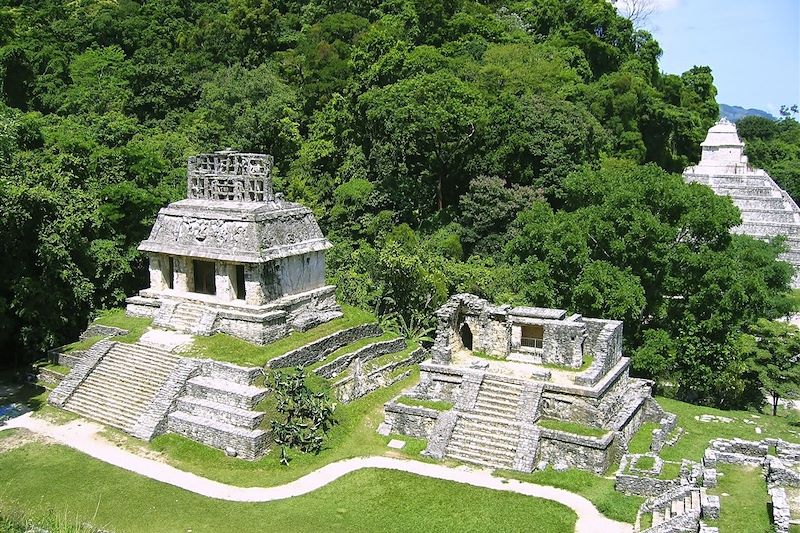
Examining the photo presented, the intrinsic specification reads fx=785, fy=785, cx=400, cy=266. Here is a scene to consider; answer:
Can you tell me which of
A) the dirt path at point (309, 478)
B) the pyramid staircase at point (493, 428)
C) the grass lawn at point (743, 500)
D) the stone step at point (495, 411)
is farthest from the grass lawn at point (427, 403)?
the grass lawn at point (743, 500)

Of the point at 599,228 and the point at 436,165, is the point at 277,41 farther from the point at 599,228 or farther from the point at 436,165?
the point at 599,228

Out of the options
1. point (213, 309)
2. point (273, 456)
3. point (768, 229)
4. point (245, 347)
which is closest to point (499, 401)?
point (273, 456)

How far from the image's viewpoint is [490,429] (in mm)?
18047

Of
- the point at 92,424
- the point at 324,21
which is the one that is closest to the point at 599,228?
the point at 92,424

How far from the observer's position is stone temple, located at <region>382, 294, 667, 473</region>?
17.5 meters

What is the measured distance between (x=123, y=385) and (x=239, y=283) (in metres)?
4.09

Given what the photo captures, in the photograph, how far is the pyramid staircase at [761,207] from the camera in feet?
139

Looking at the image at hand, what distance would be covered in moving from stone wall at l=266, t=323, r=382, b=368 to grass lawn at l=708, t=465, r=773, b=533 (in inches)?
397

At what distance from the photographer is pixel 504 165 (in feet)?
106

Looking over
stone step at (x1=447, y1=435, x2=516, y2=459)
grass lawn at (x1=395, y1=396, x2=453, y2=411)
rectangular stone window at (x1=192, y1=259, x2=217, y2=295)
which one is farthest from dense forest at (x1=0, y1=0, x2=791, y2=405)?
stone step at (x1=447, y1=435, x2=516, y2=459)

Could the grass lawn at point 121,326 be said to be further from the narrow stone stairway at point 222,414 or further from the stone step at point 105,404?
the narrow stone stairway at point 222,414

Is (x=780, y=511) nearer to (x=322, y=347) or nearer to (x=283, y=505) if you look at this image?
(x=283, y=505)

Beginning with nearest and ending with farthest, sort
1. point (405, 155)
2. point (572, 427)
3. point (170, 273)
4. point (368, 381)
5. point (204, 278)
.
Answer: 1. point (572, 427)
2. point (368, 381)
3. point (170, 273)
4. point (204, 278)
5. point (405, 155)

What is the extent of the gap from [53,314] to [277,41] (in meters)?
29.7
